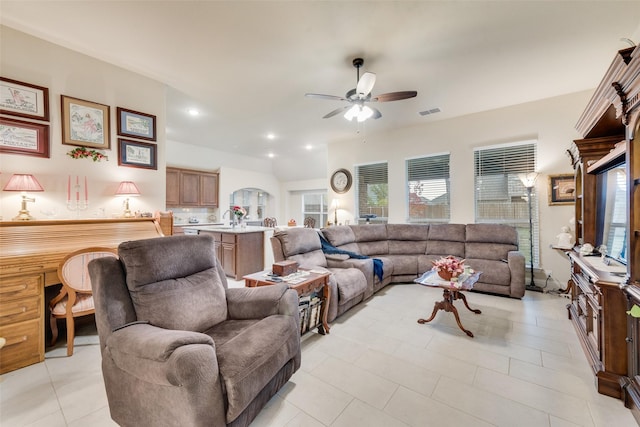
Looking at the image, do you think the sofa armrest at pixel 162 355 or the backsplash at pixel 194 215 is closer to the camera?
the sofa armrest at pixel 162 355

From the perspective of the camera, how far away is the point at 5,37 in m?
2.43

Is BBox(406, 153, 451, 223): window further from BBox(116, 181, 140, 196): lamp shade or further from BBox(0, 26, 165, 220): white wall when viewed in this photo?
BBox(116, 181, 140, 196): lamp shade

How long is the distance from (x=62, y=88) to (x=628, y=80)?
4.81m

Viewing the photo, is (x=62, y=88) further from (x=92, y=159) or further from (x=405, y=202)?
(x=405, y=202)

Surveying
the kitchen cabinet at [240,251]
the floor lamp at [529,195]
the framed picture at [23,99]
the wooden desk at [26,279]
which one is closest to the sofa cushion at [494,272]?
the floor lamp at [529,195]

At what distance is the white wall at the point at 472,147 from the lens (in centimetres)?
392

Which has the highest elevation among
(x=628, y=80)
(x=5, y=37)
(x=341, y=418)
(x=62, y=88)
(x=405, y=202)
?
(x=5, y=37)

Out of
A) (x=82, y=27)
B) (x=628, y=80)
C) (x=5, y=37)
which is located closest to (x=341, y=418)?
(x=628, y=80)

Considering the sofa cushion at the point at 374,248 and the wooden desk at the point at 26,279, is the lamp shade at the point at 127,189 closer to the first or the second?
the wooden desk at the point at 26,279

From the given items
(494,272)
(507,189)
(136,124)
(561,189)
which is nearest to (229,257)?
(136,124)

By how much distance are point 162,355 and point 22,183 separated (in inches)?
104

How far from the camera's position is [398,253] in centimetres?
467

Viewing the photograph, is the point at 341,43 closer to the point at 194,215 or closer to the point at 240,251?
the point at 240,251

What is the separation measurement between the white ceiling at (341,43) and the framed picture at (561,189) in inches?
49.7
